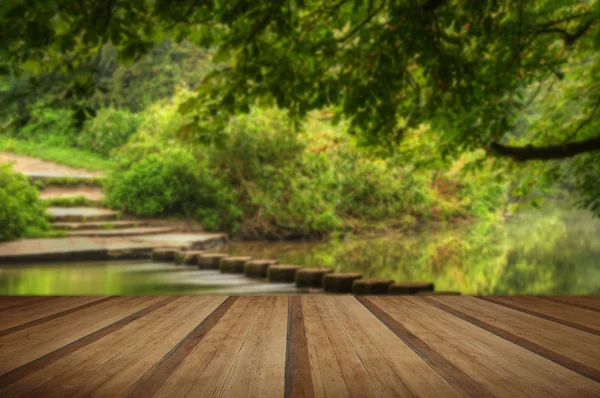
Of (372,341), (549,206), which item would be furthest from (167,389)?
(549,206)

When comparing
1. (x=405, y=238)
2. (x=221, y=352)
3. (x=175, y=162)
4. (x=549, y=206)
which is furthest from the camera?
(x=549, y=206)

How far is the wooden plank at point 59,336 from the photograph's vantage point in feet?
5.13

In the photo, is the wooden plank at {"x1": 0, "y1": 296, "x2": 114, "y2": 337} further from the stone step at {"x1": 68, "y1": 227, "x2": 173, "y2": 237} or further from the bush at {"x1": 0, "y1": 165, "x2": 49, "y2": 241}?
the stone step at {"x1": 68, "y1": 227, "x2": 173, "y2": 237}

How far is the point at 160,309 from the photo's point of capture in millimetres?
2398

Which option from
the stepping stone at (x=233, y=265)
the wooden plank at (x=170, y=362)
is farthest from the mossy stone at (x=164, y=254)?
the wooden plank at (x=170, y=362)

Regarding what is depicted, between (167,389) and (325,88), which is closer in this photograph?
(167,389)

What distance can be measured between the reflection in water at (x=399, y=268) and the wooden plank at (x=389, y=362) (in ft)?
12.3

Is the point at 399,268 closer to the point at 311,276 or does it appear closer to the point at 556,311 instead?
the point at 311,276

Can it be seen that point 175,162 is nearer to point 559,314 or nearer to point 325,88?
point 325,88

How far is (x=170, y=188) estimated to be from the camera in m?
10.5

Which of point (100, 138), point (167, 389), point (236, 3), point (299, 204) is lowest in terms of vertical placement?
point (167, 389)

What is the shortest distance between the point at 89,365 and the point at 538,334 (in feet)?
4.87

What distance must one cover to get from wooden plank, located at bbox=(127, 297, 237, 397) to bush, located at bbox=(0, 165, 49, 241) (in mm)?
7217

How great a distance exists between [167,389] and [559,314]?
5.59 ft
